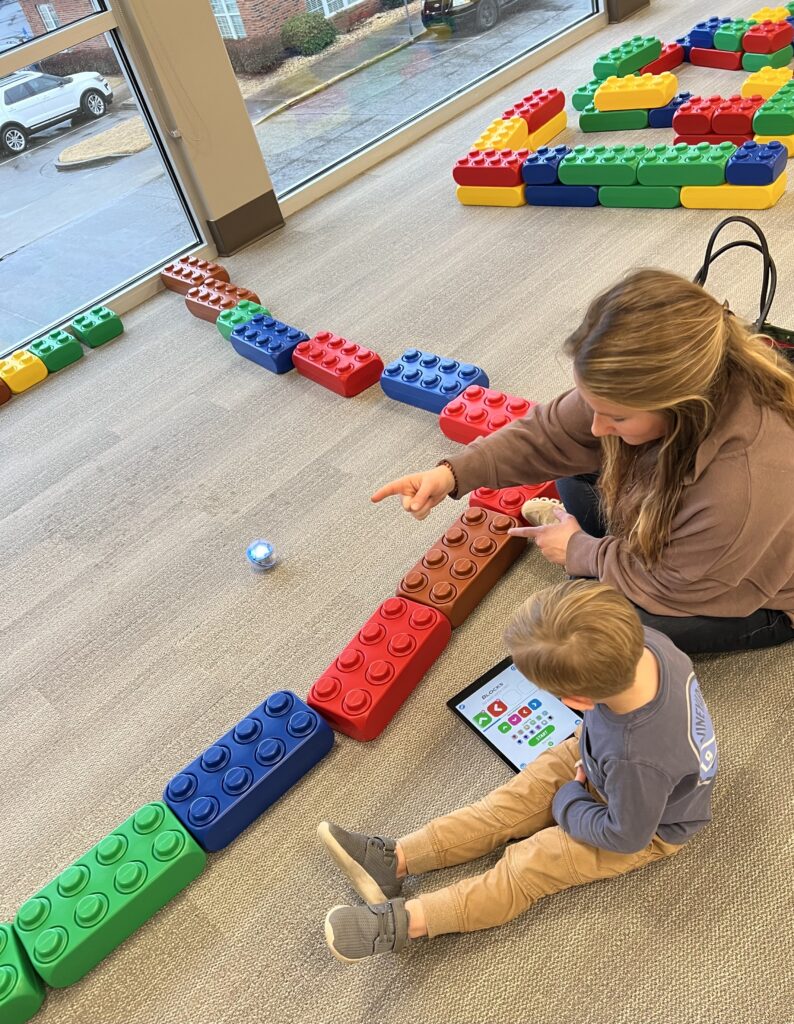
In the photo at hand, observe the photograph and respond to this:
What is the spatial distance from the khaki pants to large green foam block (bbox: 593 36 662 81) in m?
3.26

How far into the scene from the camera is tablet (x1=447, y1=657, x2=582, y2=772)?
1.54m

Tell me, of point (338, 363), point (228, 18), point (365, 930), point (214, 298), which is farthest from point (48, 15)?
point (365, 930)

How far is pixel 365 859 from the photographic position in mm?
1351

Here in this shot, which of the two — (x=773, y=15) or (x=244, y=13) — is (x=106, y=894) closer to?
(x=244, y=13)

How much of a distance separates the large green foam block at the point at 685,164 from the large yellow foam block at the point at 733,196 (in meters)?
0.03

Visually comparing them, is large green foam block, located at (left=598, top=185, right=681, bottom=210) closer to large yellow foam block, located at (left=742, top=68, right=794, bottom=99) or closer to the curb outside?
large yellow foam block, located at (left=742, top=68, right=794, bottom=99)

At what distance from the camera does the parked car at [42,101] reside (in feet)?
9.64

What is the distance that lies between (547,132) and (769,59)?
2.99 ft

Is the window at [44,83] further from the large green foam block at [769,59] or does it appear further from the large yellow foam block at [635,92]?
the large green foam block at [769,59]

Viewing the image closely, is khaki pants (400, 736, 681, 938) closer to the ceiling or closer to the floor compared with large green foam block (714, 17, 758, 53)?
closer to the floor

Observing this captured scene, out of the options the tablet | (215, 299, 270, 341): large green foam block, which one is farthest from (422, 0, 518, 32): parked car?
the tablet

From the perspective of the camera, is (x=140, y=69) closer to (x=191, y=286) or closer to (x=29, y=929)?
(x=191, y=286)

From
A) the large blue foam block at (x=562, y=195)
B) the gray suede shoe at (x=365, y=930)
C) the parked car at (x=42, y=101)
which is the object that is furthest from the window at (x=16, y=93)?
the gray suede shoe at (x=365, y=930)

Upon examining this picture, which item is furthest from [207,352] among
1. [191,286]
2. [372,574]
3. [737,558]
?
[737,558]
